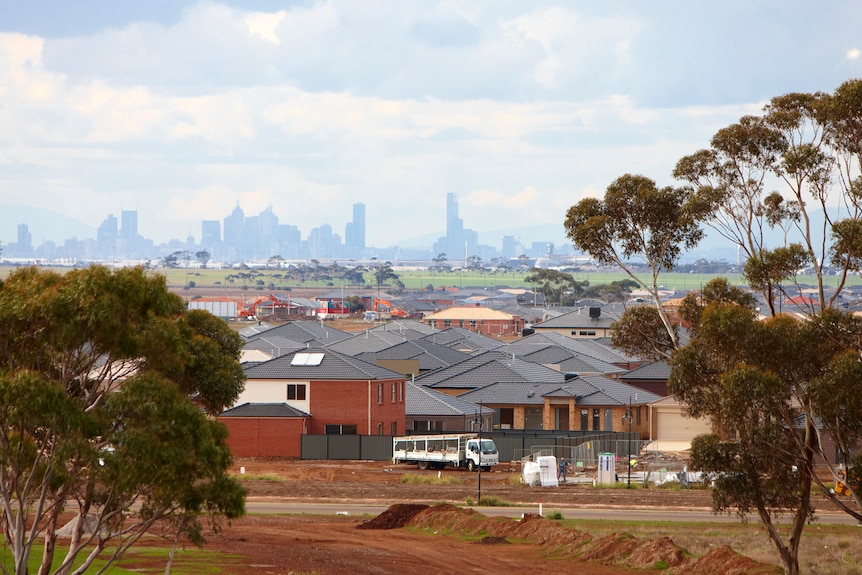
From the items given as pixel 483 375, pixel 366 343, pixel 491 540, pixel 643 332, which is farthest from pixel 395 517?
pixel 366 343

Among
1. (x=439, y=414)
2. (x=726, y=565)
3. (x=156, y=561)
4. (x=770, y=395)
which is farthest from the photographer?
(x=439, y=414)

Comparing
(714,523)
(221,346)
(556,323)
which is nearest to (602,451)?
(714,523)

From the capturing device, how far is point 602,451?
239 ft

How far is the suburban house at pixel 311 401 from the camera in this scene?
72.9 meters

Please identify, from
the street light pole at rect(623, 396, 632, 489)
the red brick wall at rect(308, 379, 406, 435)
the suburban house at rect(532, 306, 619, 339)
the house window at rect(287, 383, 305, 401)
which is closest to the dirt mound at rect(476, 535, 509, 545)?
the street light pole at rect(623, 396, 632, 489)

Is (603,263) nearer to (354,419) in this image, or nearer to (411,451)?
(411,451)

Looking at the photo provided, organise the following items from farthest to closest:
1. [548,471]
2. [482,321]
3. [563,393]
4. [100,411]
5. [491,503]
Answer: [482,321] < [563,393] < [548,471] < [491,503] < [100,411]

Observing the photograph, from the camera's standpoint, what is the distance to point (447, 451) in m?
68.6

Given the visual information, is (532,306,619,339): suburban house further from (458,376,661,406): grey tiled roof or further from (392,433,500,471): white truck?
(392,433,500,471): white truck

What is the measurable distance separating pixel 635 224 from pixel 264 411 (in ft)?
120

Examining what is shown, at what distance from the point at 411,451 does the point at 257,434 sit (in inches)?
389

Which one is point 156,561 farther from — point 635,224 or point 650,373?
point 650,373

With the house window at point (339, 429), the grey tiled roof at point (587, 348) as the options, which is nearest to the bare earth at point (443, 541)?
the house window at point (339, 429)

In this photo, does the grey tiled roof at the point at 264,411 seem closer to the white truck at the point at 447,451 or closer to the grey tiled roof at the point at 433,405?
the white truck at the point at 447,451
